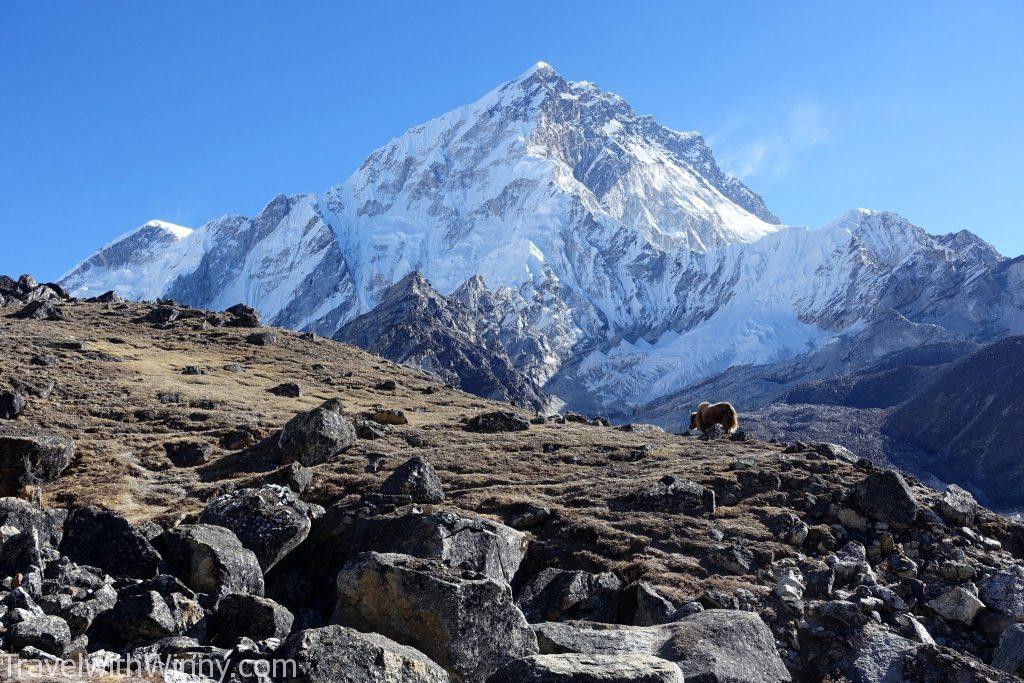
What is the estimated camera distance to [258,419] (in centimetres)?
3133

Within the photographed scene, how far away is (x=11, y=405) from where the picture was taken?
92.2 ft

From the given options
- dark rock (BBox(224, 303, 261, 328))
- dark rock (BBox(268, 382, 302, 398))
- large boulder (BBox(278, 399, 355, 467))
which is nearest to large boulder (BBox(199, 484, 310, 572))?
large boulder (BBox(278, 399, 355, 467))

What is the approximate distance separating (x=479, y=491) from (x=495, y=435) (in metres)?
9.85

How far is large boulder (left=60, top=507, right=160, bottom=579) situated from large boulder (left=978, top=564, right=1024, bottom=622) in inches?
583

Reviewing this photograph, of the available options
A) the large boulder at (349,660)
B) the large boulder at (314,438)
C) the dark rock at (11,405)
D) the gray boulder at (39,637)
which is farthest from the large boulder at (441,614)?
the dark rock at (11,405)

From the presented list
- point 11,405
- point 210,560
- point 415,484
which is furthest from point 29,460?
point 415,484

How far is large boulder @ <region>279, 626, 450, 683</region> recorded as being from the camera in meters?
8.10

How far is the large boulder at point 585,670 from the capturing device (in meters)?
8.19

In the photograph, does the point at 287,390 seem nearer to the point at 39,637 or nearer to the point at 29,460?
the point at 29,460

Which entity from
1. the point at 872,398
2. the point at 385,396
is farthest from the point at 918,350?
the point at 385,396

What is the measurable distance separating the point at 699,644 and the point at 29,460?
59.6 feet

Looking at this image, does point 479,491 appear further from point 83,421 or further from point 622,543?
point 83,421

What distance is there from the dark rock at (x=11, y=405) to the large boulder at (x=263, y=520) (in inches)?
629

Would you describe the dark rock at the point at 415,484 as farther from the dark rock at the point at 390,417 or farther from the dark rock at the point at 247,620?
the dark rock at the point at 390,417
